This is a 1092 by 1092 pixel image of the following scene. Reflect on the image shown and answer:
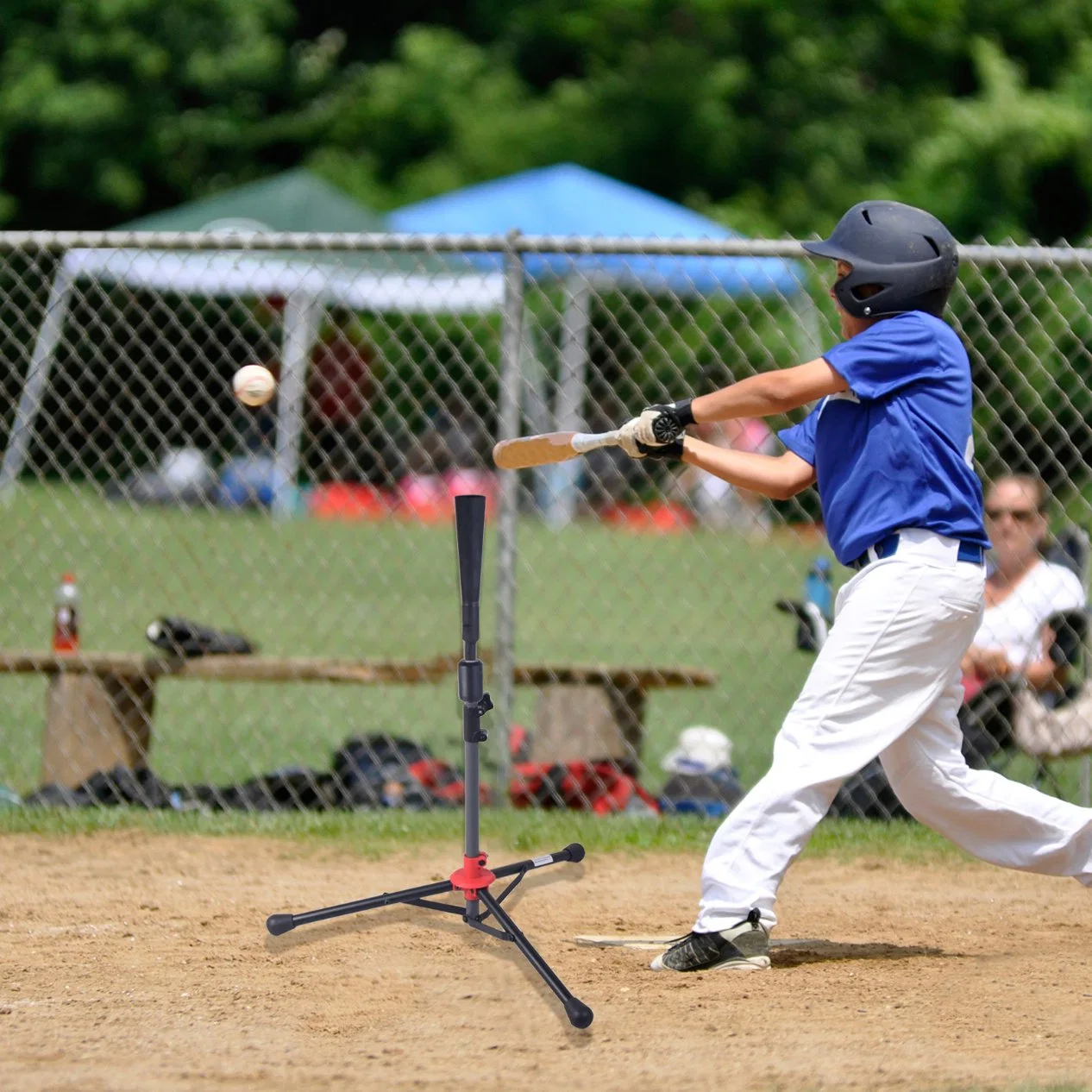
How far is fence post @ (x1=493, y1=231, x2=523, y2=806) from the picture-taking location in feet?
19.1

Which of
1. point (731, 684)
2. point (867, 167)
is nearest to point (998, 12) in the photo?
point (867, 167)

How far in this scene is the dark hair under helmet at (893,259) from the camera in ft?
13.3

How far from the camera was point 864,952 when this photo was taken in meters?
4.37

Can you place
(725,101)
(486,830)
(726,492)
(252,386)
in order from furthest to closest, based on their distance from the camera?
(725,101) → (726,492) → (486,830) → (252,386)

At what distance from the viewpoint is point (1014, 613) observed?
630 centimetres

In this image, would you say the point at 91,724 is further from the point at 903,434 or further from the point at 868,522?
the point at 903,434

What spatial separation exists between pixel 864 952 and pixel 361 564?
8750 mm

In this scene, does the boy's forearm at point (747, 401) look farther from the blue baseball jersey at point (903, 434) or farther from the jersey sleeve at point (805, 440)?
the jersey sleeve at point (805, 440)

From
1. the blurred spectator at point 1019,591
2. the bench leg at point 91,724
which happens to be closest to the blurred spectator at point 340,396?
the bench leg at point 91,724

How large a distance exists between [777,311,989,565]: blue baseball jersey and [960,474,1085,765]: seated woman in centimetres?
204

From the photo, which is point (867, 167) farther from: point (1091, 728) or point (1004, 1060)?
point (1004, 1060)

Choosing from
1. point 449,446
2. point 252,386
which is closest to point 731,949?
point 252,386

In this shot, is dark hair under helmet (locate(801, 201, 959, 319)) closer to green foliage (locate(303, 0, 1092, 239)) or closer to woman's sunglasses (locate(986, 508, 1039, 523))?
woman's sunglasses (locate(986, 508, 1039, 523))

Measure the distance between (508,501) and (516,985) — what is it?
7.80 feet
